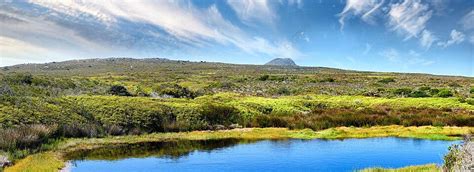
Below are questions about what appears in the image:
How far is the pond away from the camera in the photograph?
23.6 metres

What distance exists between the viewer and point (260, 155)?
26.6 m

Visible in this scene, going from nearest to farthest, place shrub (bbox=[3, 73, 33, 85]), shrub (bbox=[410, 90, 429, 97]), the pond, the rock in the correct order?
the rock → the pond → shrub (bbox=[3, 73, 33, 85]) → shrub (bbox=[410, 90, 429, 97])

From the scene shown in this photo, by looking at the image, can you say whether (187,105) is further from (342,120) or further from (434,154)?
(434,154)

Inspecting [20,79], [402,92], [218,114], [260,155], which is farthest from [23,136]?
[402,92]

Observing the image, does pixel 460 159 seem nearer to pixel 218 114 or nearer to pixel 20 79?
pixel 218 114

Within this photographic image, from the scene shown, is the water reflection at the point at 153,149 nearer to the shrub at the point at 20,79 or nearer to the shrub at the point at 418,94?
the shrub at the point at 20,79

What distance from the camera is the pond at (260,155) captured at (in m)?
23.6

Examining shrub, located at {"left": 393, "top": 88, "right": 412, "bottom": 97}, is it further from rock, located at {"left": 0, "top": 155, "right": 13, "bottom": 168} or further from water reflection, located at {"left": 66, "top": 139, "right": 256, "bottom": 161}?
rock, located at {"left": 0, "top": 155, "right": 13, "bottom": 168}

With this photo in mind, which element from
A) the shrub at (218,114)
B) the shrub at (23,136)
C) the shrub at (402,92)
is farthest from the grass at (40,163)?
the shrub at (402,92)

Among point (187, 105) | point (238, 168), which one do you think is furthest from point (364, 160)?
point (187, 105)

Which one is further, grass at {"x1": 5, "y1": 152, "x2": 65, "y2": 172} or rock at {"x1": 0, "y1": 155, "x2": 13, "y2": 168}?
rock at {"x1": 0, "y1": 155, "x2": 13, "y2": 168}

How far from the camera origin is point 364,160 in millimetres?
25625

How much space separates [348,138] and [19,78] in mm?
32914

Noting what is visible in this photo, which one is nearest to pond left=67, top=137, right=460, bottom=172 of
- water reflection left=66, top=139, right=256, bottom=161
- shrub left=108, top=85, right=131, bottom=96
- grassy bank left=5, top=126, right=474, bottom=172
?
water reflection left=66, top=139, right=256, bottom=161
